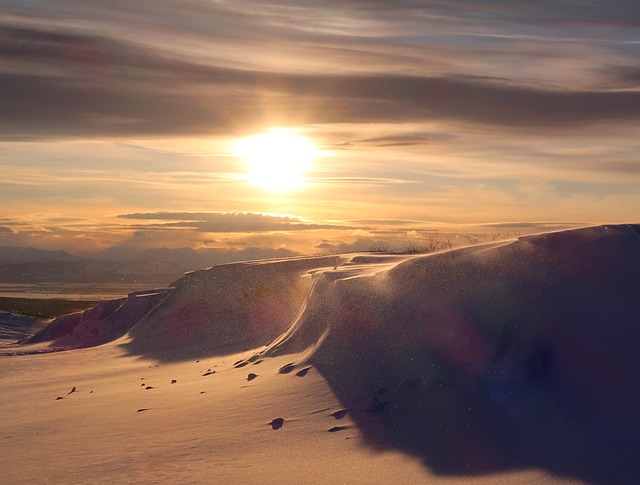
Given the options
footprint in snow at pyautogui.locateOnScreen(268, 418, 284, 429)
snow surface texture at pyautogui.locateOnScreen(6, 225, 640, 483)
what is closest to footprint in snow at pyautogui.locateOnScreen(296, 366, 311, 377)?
snow surface texture at pyautogui.locateOnScreen(6, 225, 640, 483)

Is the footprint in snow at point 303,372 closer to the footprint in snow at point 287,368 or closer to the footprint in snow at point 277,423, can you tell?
the footprint in snow at point 287,368

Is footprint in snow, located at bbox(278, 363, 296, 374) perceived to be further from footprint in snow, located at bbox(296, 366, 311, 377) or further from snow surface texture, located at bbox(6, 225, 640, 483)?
footprint in snow, located at bbox(296, 366, 311, 377)

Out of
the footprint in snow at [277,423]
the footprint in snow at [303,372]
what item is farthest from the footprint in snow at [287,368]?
the footprint in snow at [277,423]

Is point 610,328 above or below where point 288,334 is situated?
below

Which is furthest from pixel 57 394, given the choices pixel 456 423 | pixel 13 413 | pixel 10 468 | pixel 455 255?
pixel 456 423

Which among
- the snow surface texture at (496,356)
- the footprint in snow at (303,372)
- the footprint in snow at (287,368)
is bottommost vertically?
the snow surface texture at (496,356)

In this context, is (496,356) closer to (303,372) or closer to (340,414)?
(340,414)

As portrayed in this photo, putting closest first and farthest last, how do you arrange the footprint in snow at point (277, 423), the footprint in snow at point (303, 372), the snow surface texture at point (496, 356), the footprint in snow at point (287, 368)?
the snow surface texture at point (496, 356), the footprint in snow at point (277, 423), the footprint in snow at point (303, 372), the footprint in snow at point (287, 368)

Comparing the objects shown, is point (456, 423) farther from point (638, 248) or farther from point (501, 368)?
point (638, 248)
